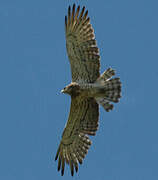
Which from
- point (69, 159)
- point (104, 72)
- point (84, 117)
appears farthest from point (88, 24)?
point (69, 159)

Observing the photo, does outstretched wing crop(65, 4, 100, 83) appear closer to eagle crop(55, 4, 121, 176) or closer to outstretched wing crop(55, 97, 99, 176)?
eagle crop(55, 4, 121, 176)

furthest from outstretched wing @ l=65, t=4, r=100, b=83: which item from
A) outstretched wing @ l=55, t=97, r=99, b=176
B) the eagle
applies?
outstretched wing @ l=55, t=97, r=99, b=176

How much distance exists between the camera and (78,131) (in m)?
17.0

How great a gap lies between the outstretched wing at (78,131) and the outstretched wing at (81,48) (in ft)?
2.57

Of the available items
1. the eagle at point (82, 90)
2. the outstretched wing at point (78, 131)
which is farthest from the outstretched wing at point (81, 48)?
the outstretched wing at point (78, 131)

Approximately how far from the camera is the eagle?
16.3 metres

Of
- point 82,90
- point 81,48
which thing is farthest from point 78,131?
point 81,48

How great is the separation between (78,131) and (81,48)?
A: 8.42ft

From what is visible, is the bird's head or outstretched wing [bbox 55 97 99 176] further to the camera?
outstretched wing [bbox 55 97 99 176]

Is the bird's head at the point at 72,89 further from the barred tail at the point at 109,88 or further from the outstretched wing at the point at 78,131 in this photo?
the barred tail at the point at 109,88

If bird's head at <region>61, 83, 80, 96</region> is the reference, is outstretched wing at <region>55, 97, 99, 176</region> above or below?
below

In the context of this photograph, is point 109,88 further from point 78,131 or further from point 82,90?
point 78,131

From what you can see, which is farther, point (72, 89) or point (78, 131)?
point (78, 131)

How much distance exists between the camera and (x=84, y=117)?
16.9m
